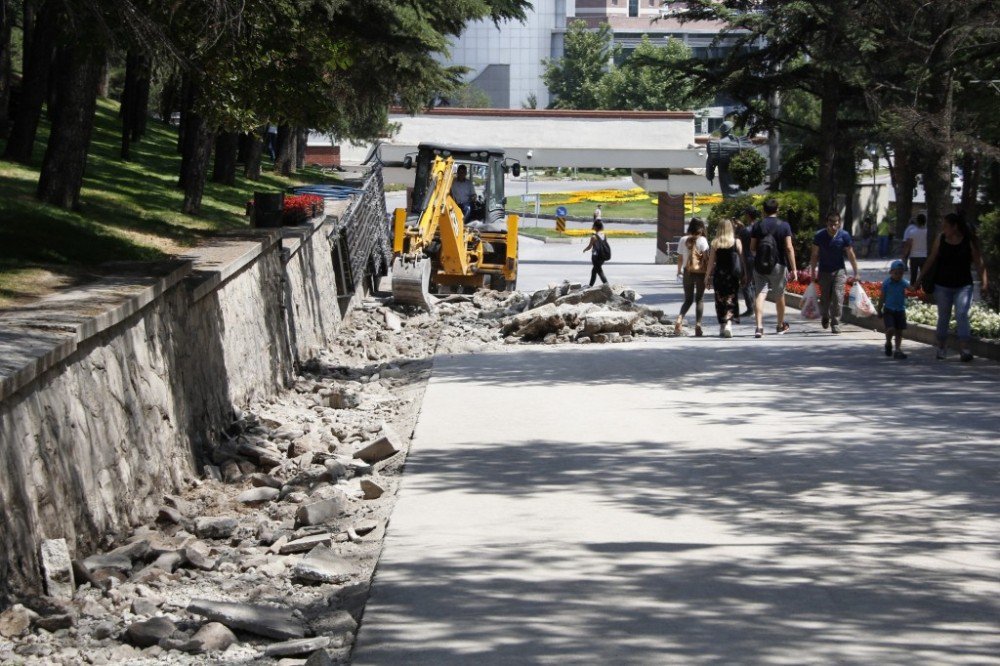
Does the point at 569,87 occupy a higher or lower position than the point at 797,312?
higher

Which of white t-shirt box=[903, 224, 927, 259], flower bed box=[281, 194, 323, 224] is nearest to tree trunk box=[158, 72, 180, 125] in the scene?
flower bed box=[281, 194, 323, 224]

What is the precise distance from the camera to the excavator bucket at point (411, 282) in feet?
87.6

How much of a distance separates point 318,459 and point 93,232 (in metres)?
6.05

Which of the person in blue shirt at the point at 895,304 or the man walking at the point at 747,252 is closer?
the person in blue shirt at the point at 895,304

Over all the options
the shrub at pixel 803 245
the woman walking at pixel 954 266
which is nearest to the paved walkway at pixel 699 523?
the woman walking at pixel 954 266

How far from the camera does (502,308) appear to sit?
86.8 ft

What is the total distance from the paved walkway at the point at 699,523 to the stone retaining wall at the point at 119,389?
6.05 ft

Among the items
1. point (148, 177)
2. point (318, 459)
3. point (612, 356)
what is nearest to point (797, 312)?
point (612, 356)

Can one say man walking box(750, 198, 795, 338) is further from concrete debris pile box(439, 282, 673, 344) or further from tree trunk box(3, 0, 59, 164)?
tree trunk box(3, 0, 59, 164)

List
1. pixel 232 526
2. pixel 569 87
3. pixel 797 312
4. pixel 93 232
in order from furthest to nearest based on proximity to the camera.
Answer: pixel 569 87, pixel 797 312, pixel 93 232, pixel 232 526

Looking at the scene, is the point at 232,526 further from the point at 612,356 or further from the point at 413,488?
the point at 612,356

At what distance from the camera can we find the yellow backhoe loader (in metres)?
27.3

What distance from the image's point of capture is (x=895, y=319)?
1723cm

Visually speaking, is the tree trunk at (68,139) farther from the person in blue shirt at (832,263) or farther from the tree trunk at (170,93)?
the person in blue shirt at (832,263)
